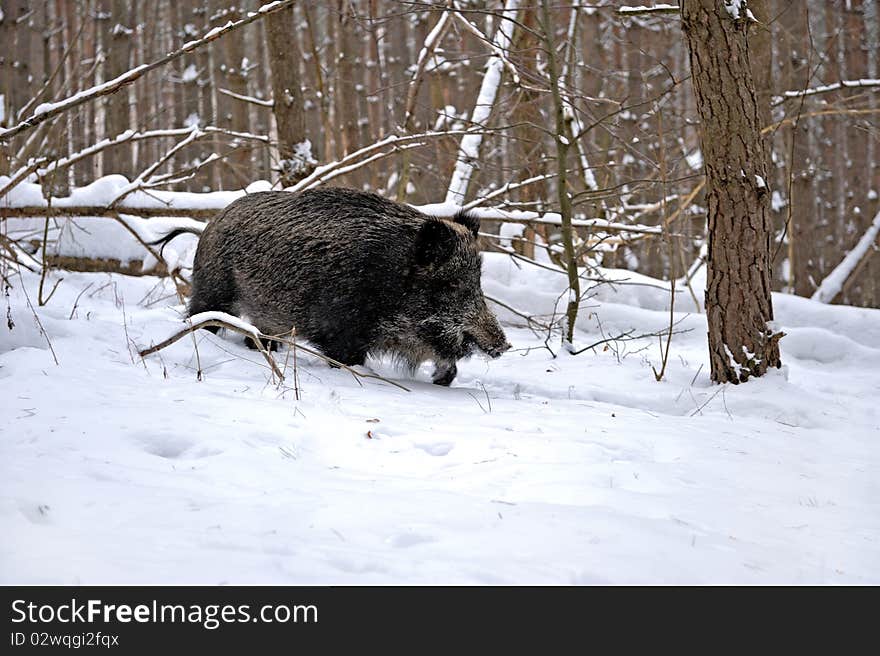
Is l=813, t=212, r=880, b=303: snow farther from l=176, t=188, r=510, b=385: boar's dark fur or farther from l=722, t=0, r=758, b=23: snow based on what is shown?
l=176, t=188, r=510, b=385: boar's dark fur

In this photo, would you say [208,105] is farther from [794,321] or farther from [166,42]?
[794,321]

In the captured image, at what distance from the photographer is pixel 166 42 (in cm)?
2827

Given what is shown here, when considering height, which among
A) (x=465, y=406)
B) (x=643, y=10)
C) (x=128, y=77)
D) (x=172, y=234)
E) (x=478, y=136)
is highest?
(x=643, y=10)

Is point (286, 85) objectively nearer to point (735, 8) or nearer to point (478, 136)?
point (478, 136)

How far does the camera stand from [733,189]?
A: 4812 millimetres

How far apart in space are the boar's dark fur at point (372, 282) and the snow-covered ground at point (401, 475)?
0.88ft

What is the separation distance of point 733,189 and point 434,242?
1.83 m

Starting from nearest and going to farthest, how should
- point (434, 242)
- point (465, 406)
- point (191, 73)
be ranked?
1. point (465, 406)
2. point (434, 242)
3. point (191, 73)

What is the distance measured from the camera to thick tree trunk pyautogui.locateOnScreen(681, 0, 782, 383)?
4.75 metres

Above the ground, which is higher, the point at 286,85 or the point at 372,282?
the point at 286,85

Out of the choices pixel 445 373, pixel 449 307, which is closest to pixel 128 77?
pixel 449 307

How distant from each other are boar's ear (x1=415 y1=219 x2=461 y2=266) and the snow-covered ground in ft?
2.60
